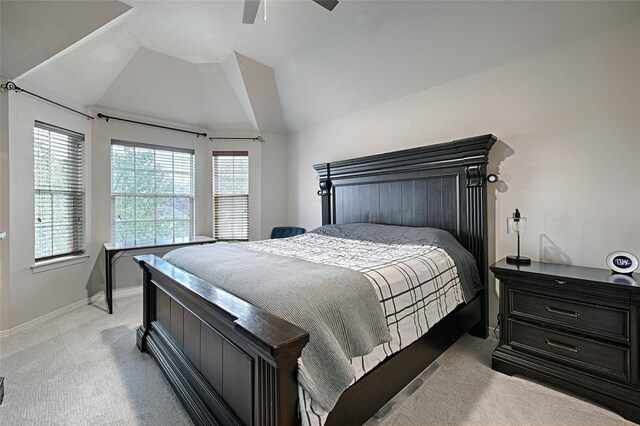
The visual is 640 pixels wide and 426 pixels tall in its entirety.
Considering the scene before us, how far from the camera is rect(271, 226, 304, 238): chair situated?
15.2 ft

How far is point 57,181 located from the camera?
3.36 m

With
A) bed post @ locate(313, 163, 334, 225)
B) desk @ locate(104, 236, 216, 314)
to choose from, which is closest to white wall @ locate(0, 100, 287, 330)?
desk @ locate(104, 236, 216, 314)

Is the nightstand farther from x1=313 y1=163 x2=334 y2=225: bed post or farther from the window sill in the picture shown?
the window sill

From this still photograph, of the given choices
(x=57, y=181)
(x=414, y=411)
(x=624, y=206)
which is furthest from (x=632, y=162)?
(x=57, y=181)

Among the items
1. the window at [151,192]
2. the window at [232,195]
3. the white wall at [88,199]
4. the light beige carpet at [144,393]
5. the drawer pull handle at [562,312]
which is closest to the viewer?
the light beige carpet at [144,393]

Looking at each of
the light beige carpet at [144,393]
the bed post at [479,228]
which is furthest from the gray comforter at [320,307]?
the bed post at [479,228]

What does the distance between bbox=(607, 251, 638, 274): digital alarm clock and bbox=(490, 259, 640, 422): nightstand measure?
0.22ft

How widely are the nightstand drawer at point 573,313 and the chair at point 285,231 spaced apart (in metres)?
3.11

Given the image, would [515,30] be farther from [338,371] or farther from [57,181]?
[57,181]

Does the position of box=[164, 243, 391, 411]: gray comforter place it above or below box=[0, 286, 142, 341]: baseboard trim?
above

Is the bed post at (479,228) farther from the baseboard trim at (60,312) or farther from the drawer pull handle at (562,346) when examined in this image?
the baseboard trim at (60,312)

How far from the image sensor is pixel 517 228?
2.41 meters

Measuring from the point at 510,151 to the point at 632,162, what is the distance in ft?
2.55

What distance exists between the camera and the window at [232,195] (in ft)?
16.0
